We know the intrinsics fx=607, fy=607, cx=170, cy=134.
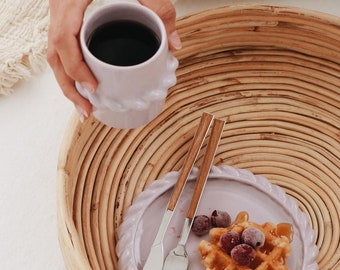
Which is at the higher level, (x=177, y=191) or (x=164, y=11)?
(x=164, y=11)

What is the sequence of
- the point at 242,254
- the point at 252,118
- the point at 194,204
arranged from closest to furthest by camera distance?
the point at 242,254
the point at 194,204
the point at 252,118

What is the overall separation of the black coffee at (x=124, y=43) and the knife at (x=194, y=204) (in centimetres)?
26

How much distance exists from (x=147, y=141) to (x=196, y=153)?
9 cm

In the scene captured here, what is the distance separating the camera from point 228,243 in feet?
2.53

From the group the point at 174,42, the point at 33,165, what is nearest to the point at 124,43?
the point at 174,42

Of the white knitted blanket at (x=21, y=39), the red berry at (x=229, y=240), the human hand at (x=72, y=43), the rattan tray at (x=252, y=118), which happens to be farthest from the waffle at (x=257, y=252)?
the white knitted blanket at (x=21, y=39)

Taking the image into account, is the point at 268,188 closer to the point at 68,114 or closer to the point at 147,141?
the point at 147,141

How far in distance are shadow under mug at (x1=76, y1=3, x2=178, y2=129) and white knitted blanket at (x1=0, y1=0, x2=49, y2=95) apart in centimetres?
39

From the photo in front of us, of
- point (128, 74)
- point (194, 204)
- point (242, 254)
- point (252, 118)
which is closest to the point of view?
point (128, 74)

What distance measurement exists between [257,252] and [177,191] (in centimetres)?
15

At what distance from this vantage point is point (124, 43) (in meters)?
0.68

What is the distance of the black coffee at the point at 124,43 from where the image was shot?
2.18ft

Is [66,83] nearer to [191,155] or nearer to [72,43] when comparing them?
[72,43]

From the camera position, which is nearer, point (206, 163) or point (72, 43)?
point (72, 43)
